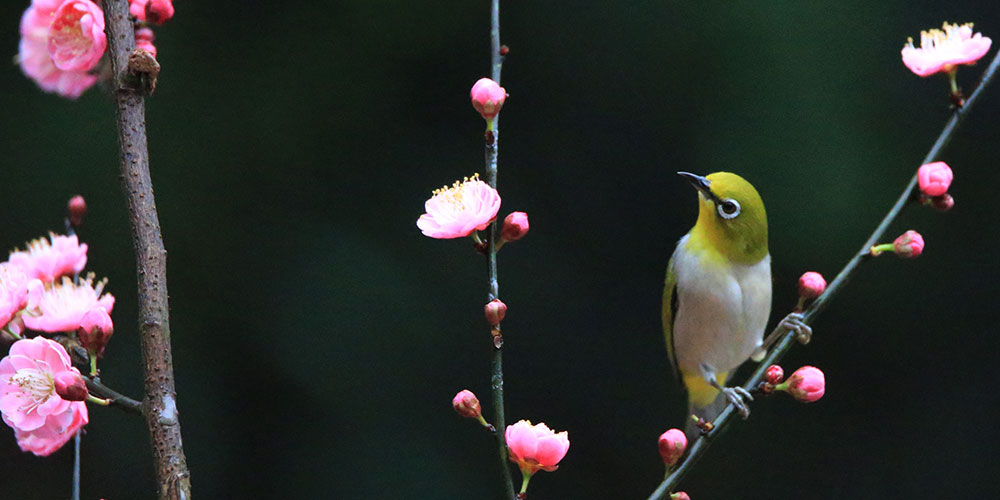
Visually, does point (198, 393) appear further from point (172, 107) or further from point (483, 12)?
point (483, 12)

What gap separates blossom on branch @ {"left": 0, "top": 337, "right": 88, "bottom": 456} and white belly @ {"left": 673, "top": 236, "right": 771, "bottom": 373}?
0.46m

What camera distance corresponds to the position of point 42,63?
0.50m

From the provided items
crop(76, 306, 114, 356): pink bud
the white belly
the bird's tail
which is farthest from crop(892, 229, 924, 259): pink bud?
the bird's tail

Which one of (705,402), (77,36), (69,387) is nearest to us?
(69,387)

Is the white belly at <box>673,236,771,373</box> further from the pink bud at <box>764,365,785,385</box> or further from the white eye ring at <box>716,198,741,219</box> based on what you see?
the pink bud at <box>764,365,785,385</box>

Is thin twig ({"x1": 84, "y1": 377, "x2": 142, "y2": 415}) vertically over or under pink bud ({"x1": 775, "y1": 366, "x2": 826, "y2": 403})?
under

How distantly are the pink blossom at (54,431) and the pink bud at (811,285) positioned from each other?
0.34 m

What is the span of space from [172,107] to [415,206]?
344 millimetres

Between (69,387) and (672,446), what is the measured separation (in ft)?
0.85

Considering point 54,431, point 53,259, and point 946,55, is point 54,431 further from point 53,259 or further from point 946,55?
point 946,55

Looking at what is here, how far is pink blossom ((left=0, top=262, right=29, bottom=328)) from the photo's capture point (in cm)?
40

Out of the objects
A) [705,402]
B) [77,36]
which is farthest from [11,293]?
[705,402]

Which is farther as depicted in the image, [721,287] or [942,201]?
[721,287]

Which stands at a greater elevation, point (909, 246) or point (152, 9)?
point (152, 9)
